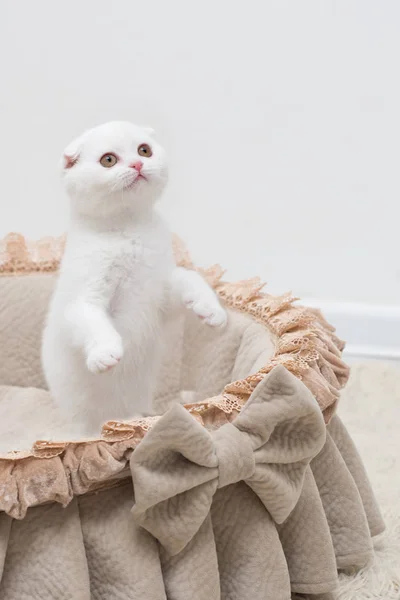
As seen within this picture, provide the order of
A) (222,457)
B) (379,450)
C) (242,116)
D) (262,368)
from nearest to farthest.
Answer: (222,457) → (262,368) → (379,450) → (242,116)

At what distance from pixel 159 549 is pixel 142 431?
13 cm

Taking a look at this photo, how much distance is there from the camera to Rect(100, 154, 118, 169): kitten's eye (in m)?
0.92

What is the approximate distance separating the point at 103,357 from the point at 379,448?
0.76m

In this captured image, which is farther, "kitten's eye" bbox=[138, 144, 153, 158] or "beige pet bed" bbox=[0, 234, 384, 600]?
"kitten's eye" bbox=[138, 144, 153, 158]

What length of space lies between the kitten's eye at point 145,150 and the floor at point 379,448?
0.57m

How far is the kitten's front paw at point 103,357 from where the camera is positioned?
2.70 feet

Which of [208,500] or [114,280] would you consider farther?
[114,280]

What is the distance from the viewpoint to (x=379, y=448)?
4.67ft

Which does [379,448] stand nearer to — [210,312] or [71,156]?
[210,312]

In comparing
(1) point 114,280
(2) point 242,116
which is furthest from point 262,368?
(2) point 242,116

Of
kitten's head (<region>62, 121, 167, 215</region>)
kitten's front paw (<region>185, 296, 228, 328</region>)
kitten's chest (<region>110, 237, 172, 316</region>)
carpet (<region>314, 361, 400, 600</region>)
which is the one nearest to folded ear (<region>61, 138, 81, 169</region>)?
kitten's head (<region>62, 121, 167, 215</region>)

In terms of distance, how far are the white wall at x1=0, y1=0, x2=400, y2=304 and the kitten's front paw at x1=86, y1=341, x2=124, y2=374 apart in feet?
3.80

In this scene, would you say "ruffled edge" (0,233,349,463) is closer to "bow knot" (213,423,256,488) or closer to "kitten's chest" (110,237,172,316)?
"bow knot" (213,423,256,488)

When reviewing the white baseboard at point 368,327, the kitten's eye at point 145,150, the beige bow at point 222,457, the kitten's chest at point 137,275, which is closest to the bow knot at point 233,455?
the beige bow at point 222,457
